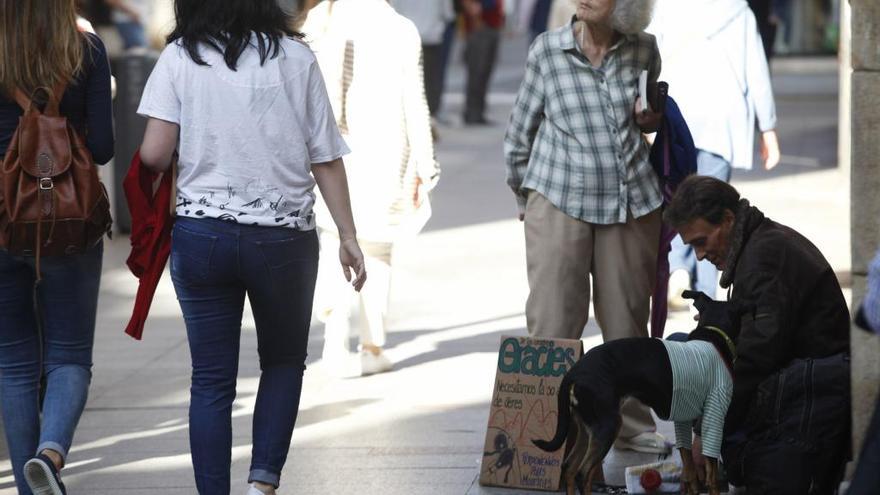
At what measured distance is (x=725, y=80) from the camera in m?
7.34

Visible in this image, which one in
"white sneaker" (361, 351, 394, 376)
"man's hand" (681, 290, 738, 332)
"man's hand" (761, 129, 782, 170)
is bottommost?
"white sneaker" (361, 351, 394, 376)

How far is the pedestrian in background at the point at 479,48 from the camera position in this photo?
1723 centimetres

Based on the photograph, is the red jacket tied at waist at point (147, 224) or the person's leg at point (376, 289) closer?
the red jacket tied at waist at point (147, 224)

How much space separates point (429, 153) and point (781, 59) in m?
21.5

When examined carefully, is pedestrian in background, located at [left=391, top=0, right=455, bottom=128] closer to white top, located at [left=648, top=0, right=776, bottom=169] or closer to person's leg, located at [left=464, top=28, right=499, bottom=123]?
person's leg, located at [left=464, top=28, right=499, bottom=123]

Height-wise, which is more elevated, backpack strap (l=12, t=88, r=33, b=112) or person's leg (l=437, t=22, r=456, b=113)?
backpack strap (l=12, t=88, r=33, b=112)

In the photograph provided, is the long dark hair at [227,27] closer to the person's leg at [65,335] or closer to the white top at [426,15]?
the person's leg at [65,335]

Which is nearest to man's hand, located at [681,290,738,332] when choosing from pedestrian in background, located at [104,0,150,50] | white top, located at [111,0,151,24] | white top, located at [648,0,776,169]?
white top, located at [648,0,776,169]

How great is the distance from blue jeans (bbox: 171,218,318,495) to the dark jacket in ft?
4.30

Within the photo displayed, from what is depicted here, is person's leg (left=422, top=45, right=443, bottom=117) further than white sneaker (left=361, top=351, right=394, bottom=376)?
Yes

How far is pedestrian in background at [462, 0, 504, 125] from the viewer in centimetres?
1723

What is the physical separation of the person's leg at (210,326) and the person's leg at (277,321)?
68 mm

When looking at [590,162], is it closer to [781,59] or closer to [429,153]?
[429,153]

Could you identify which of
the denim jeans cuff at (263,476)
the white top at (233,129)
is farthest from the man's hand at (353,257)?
the denim jeans cuff at (263,476)
